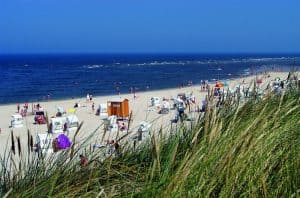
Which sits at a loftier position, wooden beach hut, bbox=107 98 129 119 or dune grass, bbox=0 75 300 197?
dune grass, bbox=0 75 300 197

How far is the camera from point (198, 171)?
Result: 1.80m

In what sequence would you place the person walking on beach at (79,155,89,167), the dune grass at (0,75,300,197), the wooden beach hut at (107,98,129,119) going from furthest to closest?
the wooden beach hut at (107,98,129,119), the person walking on beach at (79,155,89,167), the dune grass at (0,75,300,197)

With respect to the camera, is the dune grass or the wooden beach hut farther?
the wooden beach hut

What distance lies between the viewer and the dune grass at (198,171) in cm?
178

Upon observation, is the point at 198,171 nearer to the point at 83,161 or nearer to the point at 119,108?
the point at 83,161

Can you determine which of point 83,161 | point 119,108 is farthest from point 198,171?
point 119,108

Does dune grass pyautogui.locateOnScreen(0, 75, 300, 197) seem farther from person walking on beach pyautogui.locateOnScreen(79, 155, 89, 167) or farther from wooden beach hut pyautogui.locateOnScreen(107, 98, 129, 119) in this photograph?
wooden beach hut pyautogui.locateOnScreen(107, 98, 129, 119)

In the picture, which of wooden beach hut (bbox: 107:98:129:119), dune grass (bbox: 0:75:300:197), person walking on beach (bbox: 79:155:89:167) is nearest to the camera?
dune grass (bbox: 0:75:300:197)

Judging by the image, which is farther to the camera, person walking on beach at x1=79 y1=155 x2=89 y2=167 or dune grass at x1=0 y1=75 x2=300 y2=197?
person walking on beach at x1=79 y1=155 x2=89 y2=167

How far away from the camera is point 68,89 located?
1763 inches

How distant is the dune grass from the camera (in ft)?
5.84

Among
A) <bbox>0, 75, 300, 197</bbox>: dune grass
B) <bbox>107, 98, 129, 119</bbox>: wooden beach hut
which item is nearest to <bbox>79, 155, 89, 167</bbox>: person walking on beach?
<bbox>0, 75, 300, 197</bbox>: dune grass

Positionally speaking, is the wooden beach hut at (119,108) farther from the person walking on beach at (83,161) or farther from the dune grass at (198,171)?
the dune grass at (198,171)

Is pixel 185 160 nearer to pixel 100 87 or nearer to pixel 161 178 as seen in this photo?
pixel 161 178
